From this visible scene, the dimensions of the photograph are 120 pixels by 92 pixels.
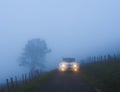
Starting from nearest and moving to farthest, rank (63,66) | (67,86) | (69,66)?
1. (67,86)
2. (69,66)
3. (63,66)

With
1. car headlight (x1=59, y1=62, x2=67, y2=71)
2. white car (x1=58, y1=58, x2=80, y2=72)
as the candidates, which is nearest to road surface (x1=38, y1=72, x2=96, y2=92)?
white car (x1=58, y1=58, x2=80, y2=72)

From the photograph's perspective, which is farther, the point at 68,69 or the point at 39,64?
the point at 39,64

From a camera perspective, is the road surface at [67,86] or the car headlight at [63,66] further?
the car headlight at [63,66]

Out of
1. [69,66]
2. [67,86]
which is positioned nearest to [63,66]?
[69,66]

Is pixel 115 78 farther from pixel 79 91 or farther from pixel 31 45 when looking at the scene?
pixel 31 45

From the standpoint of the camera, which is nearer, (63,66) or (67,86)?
(67,86)

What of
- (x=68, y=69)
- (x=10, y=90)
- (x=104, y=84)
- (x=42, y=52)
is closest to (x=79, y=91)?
(x=104, y=84)

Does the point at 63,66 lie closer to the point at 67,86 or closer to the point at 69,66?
the point at 69,66

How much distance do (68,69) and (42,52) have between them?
69223 millimetres

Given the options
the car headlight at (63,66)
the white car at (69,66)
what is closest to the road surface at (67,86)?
the white car at (69,66)

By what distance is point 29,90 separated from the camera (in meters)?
29.9

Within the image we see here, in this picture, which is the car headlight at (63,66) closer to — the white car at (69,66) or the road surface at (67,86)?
the white car at (69,66)

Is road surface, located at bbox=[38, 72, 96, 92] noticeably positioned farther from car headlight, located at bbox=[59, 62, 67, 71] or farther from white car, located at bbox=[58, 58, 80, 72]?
car headlight, located at bbox=[59, 62, 67, 71]

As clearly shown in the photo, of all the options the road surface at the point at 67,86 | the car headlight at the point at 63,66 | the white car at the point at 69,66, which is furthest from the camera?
the car headlight at the point at 63,66
